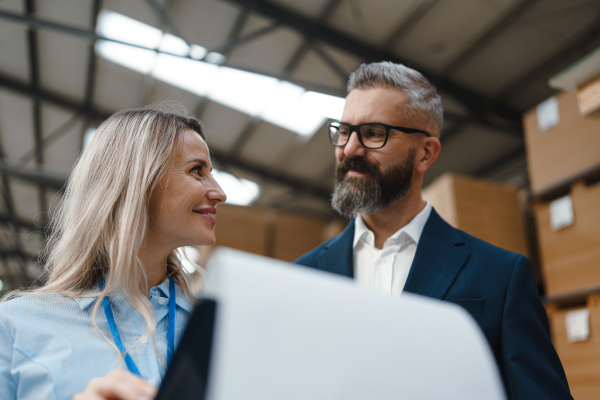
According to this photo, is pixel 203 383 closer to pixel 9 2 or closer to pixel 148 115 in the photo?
pixel 148 115

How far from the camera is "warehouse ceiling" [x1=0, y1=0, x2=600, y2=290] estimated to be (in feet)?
15.9

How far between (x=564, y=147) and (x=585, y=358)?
3.87ft

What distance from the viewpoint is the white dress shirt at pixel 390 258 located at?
1473 millimetres

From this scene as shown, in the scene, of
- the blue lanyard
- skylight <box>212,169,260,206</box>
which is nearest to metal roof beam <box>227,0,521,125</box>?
skylight <box>212,169,260,206</box>

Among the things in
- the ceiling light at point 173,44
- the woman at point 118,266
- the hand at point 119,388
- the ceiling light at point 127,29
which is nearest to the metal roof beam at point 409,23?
the ceiling light at point 173,44

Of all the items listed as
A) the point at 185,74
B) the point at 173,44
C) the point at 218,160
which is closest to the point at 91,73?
the point at 185,74

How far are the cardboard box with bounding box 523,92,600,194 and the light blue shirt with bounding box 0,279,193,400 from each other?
2.45 metres

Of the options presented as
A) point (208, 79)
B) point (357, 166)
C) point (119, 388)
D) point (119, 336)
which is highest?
point (208, 79)

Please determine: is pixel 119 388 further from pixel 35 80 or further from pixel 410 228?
pixel 35 80

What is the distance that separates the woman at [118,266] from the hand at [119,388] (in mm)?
333

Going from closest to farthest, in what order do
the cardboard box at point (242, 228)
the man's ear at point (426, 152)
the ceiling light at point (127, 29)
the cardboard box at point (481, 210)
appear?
the man's ear at point (426, 152) → the cardboard box at point (481, 210) → the cardboard box at point (242, 228) → the ceiling light at point (127, 29)

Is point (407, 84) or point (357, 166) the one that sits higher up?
point (407, 84)

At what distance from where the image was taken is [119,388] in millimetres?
601

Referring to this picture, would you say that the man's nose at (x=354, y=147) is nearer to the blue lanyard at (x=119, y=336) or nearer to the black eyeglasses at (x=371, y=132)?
the black eyeglasses at (x=371, y=132)
